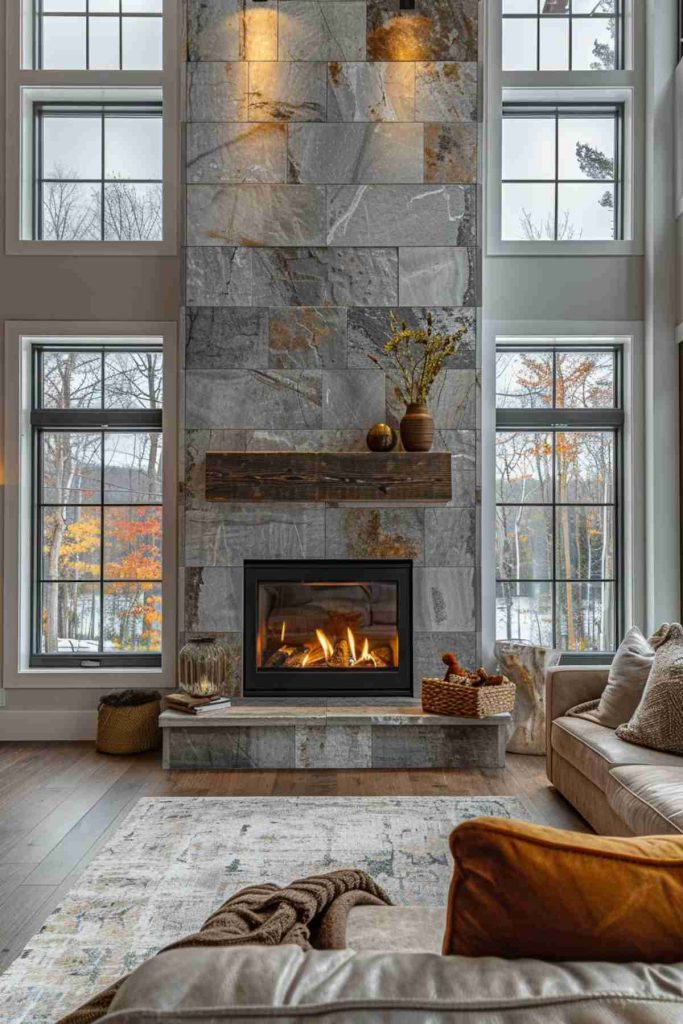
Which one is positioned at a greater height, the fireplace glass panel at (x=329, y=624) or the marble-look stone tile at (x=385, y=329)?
the marble-look stone tile at (x=385, y=329)

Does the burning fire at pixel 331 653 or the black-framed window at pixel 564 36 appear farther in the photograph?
the black-framed window at pixel 564 36

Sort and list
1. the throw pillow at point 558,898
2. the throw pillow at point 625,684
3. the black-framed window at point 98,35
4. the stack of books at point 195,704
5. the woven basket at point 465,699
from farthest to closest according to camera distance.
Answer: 1. the black-framed window at point 98,35
2. the stack of books at point 195,704
3. the woven basket at point 465,699
4. the throw pillow at point 625,684
5. the throw pillow at point 558,898

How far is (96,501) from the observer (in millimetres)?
5043

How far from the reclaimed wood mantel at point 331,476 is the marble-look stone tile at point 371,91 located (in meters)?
1.93

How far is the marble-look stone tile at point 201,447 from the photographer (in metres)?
4.61

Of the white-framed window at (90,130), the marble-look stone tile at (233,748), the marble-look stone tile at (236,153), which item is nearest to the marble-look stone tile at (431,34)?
the marble-look stone tile at (236,153)

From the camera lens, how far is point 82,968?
2.23m

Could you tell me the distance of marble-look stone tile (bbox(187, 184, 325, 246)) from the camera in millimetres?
4637

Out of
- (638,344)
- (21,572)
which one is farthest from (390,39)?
(21,572)

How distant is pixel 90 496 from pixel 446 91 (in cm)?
314

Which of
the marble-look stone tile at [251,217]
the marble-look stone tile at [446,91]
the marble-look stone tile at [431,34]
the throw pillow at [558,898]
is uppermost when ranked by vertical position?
the marble-look stone tile at [431,34]

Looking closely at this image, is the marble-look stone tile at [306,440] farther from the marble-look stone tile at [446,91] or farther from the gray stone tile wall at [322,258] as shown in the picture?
the marble-look stone tile at [446,91]

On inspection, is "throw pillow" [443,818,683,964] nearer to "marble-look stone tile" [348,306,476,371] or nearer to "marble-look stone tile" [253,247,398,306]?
"marble-look stone tile" [348,306,476,371]

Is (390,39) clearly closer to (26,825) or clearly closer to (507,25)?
(507,25)
